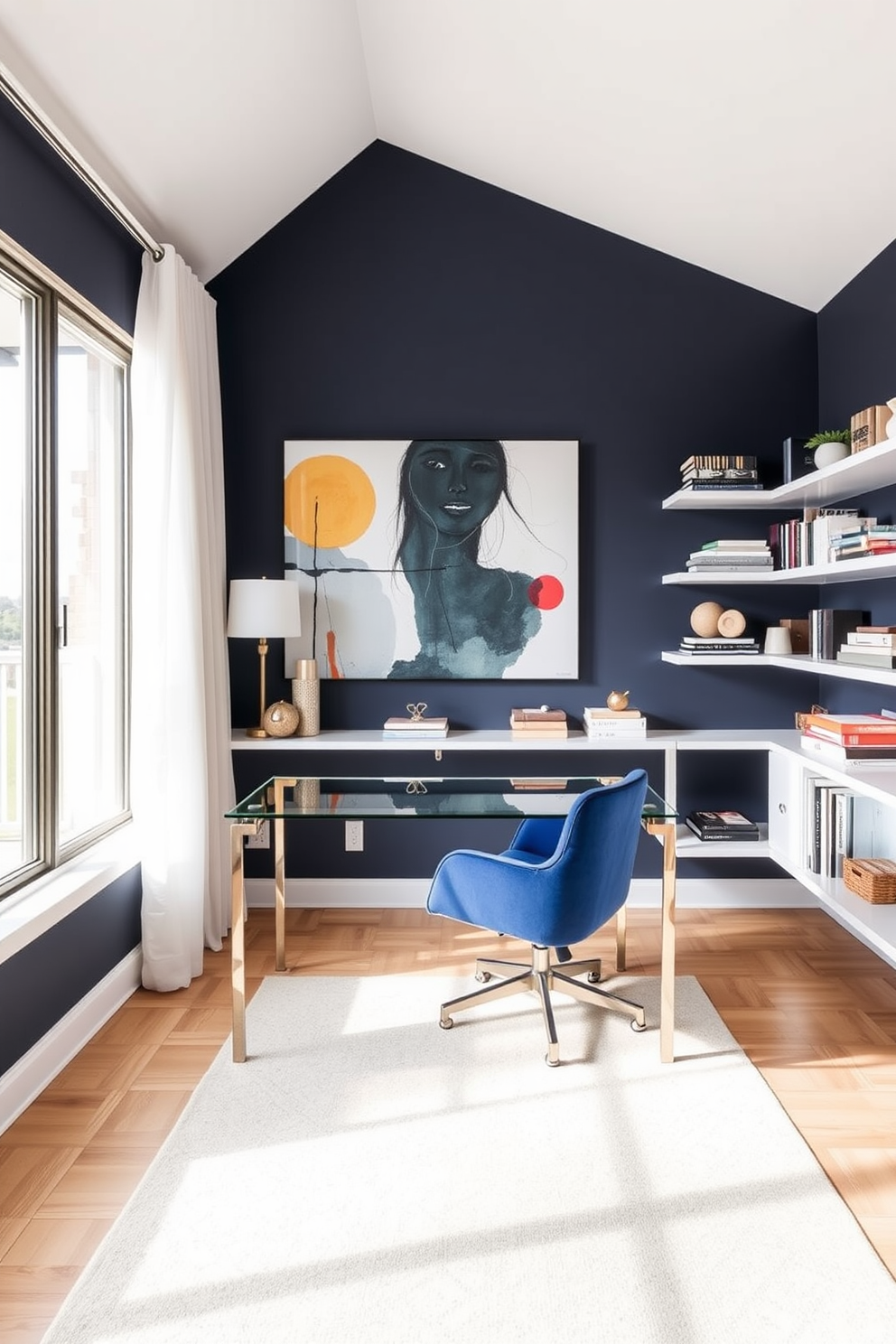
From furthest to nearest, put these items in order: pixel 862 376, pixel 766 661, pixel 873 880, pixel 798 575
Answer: pixel 766 661 < pixel 862 376 < pixel 798 575 < pixel 873 880

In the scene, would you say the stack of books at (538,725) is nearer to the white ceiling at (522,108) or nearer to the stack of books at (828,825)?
the stack of books at (828,825)

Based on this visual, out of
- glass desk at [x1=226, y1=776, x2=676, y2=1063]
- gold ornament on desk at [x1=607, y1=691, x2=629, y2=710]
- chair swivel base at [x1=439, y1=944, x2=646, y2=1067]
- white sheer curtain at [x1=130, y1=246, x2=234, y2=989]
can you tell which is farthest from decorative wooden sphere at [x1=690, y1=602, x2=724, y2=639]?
white sheer curtain at [x1=130, y1=246, x2=234, y2=989]

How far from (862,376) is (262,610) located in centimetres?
248

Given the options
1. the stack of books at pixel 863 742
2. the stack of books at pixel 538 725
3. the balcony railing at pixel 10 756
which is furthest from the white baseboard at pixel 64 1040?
the stack of books at pixel 863 742

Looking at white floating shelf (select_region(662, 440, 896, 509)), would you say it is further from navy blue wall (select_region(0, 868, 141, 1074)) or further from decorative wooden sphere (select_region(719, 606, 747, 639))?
navy blue wall (select_region(0, 868, 141, 1074))

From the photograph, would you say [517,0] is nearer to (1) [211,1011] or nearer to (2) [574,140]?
(2) [574,140]

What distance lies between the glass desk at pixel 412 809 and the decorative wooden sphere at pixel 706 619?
1.18 metres

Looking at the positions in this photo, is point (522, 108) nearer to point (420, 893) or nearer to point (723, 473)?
point (723, 473)

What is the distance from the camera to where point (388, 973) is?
3.24 meters

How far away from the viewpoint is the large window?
2.56 meters

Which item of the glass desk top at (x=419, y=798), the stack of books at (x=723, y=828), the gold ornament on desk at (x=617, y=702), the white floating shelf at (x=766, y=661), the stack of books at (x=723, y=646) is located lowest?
the stack of books at (x=723, y=828)

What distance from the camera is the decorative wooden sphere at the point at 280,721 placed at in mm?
3656

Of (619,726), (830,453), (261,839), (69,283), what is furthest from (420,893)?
(69,283)

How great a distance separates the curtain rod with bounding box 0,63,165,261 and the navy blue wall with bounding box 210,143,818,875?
82cm
